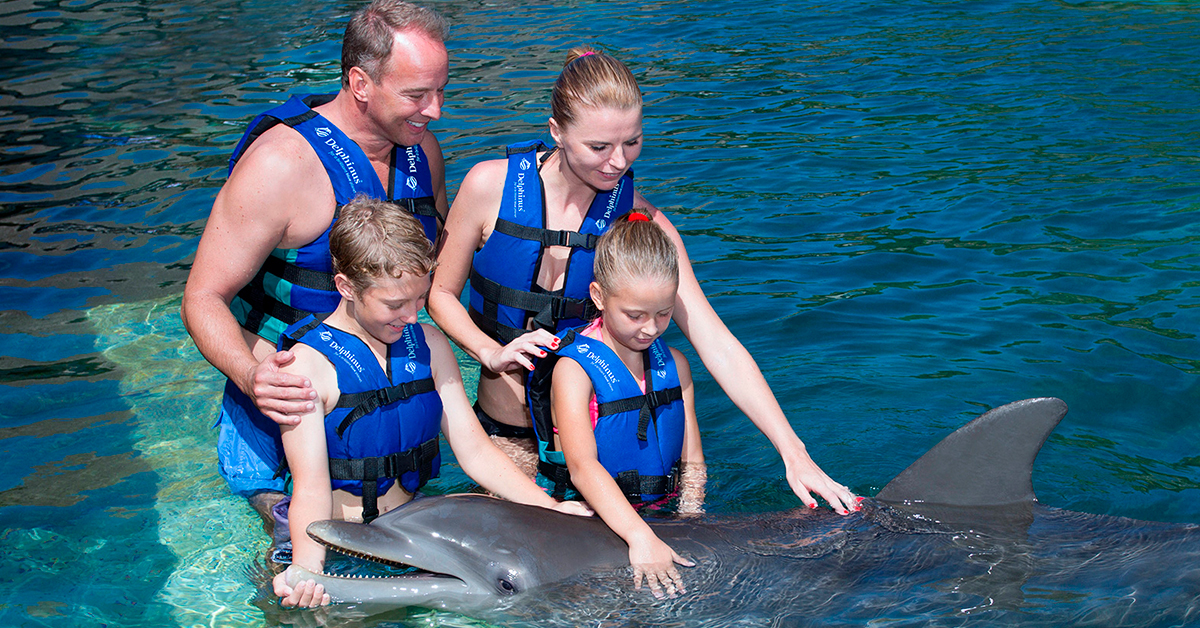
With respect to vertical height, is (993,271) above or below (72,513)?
above


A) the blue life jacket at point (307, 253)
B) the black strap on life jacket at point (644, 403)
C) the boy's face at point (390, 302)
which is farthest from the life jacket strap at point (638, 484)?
the blue life jacket at point (307, 253)

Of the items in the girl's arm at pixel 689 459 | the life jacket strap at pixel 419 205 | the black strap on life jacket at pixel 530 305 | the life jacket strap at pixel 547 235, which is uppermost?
the life jacket strap at pixel 419 205

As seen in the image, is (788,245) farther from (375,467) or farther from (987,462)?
(375,467)

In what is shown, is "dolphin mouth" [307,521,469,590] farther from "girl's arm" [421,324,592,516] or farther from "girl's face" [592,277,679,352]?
"girl's face" [592,277,679,352]

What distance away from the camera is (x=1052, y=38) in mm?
13789

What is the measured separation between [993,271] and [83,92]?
42.6 ft

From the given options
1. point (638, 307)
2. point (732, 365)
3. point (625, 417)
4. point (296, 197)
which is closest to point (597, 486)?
point (625, 417)

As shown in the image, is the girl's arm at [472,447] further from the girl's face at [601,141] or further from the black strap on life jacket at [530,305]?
the girl's face at [601,141]

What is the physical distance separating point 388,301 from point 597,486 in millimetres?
1154

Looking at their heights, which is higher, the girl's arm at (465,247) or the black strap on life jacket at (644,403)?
the girl's arm at (465,247)

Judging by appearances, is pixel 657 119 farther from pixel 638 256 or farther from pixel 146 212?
pixel 638 256

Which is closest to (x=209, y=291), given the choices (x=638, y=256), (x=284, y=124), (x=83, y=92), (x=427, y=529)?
(x=284, y=124)

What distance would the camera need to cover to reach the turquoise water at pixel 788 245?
547cm

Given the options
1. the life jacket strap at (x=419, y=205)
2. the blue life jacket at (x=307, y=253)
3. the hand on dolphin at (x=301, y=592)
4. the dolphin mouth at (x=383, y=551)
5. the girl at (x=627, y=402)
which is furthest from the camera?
the life jacket strap at (x=419, y=205)
